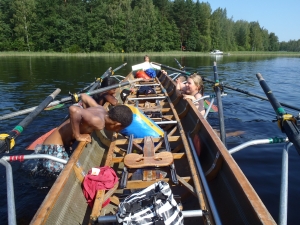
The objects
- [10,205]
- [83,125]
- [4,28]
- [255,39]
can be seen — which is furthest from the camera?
[255,39]

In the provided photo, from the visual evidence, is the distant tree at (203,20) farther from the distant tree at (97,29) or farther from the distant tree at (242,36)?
the distant tree at (97,29)

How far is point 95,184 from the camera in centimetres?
379

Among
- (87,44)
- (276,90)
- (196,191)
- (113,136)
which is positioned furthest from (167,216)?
(87,44)

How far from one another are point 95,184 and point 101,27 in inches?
2450

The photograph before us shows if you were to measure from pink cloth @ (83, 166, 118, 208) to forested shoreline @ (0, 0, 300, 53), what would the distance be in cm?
5601

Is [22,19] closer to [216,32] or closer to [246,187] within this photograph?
[216,32]

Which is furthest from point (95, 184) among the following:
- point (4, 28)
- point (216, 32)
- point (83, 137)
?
point (216, 32)

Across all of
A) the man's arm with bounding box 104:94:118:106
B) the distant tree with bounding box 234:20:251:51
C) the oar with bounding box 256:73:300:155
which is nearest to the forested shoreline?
the distant tree with bounding box 234:20:251:51

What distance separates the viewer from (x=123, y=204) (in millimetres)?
2785

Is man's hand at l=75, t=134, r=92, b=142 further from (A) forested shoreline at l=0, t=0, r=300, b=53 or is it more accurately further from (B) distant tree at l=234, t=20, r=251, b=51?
(B) distant tree at l=234, t=20, r=251, b=51

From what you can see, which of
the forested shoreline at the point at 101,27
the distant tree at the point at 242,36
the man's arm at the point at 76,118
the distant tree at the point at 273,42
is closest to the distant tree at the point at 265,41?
the distant tree at the point at 273,42

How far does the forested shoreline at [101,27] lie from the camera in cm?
5706

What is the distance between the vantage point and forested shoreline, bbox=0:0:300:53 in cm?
5706

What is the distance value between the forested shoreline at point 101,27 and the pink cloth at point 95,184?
5601 cm
